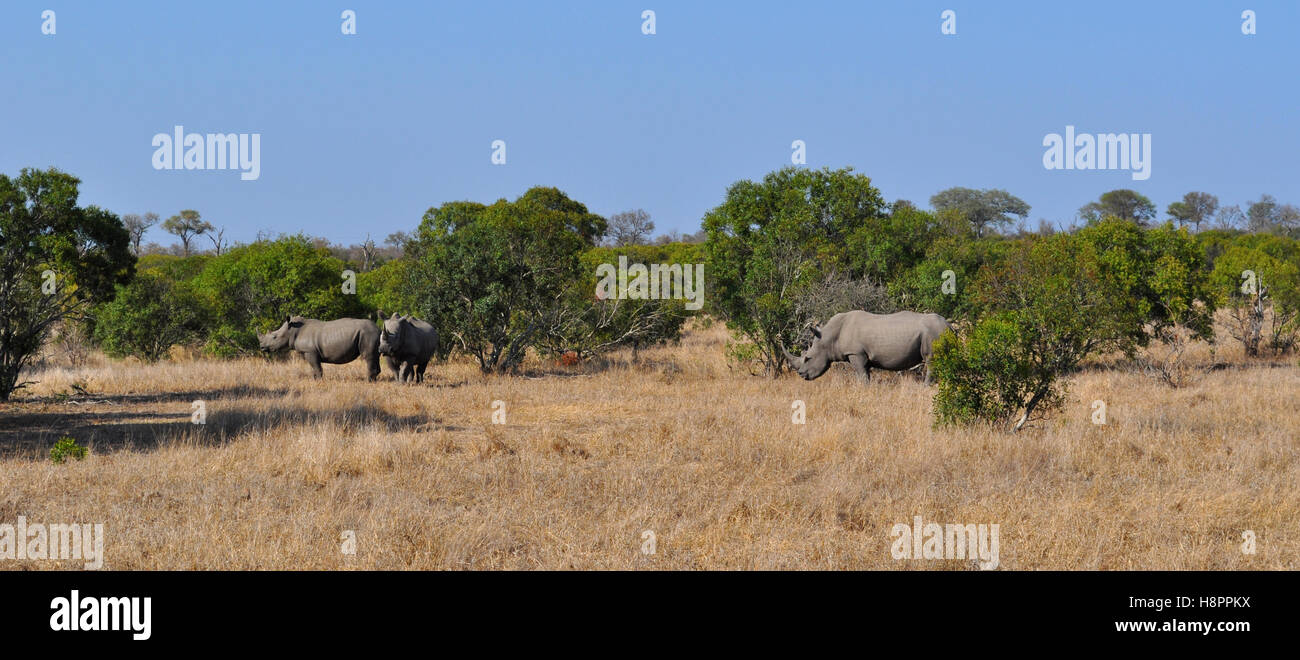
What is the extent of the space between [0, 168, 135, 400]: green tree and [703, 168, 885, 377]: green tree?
1370 centimetres

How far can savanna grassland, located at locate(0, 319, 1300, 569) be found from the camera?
25.6 ft

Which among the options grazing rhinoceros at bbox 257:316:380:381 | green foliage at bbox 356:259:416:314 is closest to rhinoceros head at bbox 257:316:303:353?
grazing rhinoceros at bbox 257:316:380:381

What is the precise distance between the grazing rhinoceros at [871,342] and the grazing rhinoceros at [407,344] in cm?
826

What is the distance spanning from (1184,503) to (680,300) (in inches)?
725

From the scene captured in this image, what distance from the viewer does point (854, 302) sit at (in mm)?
23016

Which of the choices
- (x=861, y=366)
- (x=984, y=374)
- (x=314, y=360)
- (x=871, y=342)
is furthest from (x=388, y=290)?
(x=984, y=374)

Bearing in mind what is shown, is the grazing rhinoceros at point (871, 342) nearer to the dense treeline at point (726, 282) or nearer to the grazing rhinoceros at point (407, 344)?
the dense treeline at point (726, 282)

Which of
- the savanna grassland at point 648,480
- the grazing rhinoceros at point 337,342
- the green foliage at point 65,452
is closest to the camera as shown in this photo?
the savanna grassland at point 648,480

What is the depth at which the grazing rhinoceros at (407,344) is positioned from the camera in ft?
68.2

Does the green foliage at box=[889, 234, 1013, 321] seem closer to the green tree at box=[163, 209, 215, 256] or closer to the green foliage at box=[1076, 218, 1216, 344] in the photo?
the green foliage at box=[1076, 218, 1216, 344]

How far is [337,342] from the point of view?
21969mm

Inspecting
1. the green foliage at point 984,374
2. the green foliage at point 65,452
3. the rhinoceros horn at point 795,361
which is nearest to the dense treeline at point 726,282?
the rhinoceros horn at point 795,361
